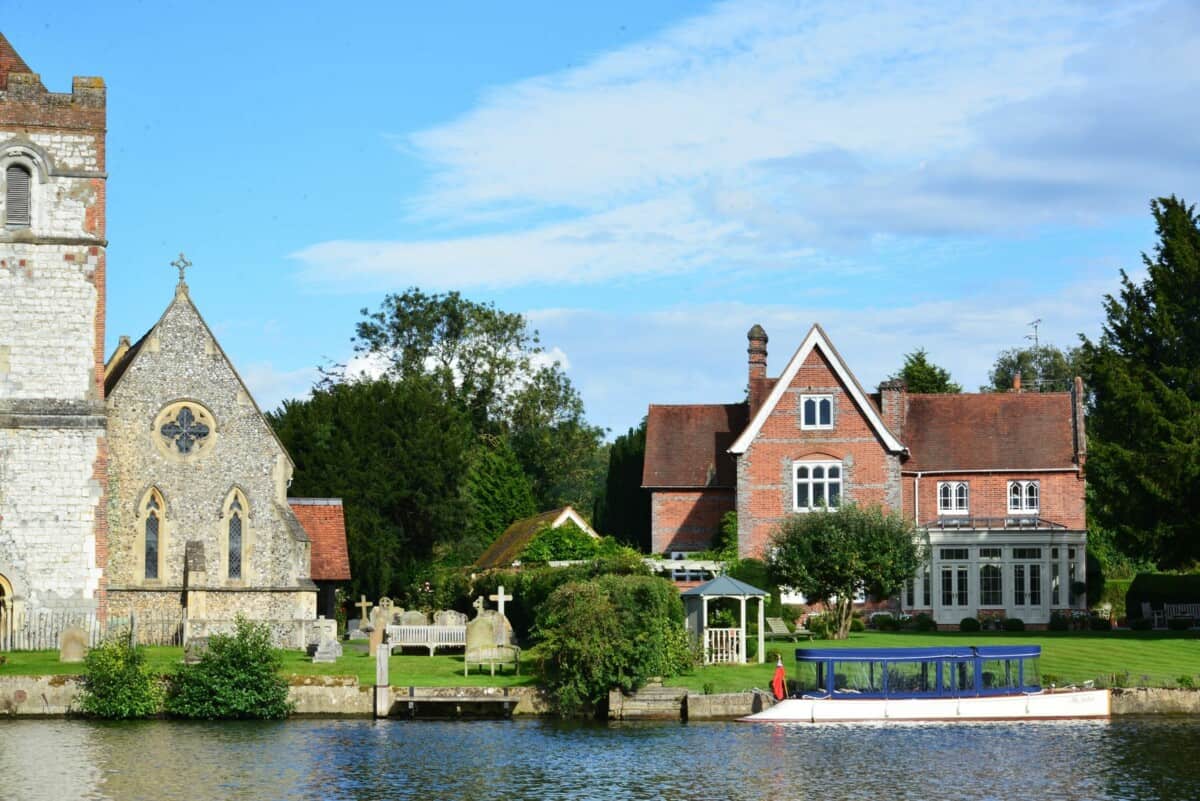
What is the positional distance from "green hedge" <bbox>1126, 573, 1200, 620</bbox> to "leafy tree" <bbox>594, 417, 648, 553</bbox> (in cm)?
2123

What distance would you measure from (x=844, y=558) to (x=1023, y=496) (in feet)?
44.4

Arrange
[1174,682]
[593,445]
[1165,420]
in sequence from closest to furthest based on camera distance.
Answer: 1. [1174,682]
2. [1165,420]
3. [593,445]

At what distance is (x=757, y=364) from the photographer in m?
64.4

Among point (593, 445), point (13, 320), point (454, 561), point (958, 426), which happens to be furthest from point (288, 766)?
point (593, 445)

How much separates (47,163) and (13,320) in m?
4.40

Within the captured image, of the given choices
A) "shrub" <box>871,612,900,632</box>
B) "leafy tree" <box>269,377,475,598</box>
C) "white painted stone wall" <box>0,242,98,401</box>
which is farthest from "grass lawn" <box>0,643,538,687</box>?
"leafy tree" <box>269,377,475,598</box>

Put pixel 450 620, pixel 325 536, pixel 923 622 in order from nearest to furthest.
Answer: pixel 450 620, pixel 325 536, pixel 923 622

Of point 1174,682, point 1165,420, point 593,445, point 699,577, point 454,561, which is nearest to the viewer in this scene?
point 1174,682

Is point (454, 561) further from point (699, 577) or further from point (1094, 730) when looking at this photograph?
point (1094, 730)

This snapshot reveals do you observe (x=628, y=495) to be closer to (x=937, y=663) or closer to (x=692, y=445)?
(x=692, y=445)

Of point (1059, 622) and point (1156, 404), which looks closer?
point (1156, 404)

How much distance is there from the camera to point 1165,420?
50656 mm

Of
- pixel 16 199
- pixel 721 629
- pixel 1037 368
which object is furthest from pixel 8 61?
pixel 1037 368

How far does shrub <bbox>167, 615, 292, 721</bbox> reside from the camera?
123 feet
